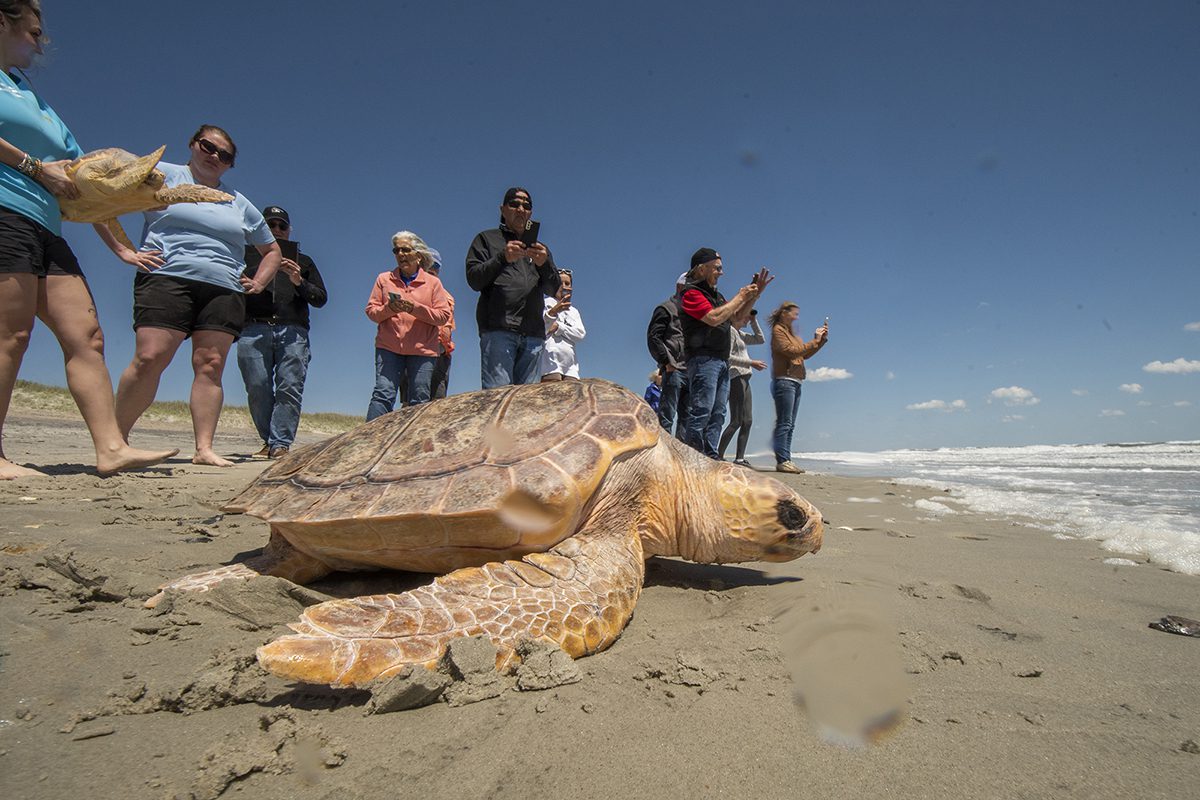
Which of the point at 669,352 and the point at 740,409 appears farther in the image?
the point at 740,409

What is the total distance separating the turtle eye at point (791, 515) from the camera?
7.68ft

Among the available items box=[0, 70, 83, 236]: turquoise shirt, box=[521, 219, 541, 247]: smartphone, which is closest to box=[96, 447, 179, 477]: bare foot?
box=[0, 70, 83, 236]: turquoise shirt

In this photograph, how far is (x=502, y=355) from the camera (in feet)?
14.4

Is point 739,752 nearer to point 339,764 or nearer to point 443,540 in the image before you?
point 339,764

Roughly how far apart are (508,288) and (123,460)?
9.34ft

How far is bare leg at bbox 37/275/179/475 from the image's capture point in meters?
3.21

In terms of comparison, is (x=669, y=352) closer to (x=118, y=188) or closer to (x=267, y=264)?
(x=267, y=264)

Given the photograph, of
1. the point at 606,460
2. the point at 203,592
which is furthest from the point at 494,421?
the point at 203,592

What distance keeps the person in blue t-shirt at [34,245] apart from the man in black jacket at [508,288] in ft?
7.95

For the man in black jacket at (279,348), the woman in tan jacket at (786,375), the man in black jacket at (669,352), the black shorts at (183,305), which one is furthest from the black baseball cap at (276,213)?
the woman in tan jacket at (786,375)

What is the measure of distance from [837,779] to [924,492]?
19.7 feet

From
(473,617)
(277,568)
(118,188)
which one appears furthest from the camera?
(118,188)

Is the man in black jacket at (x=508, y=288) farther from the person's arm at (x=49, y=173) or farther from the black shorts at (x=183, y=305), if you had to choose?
the person's arm at (x=49, y=173)

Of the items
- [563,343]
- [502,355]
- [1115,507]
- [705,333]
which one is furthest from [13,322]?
[1115,507]
